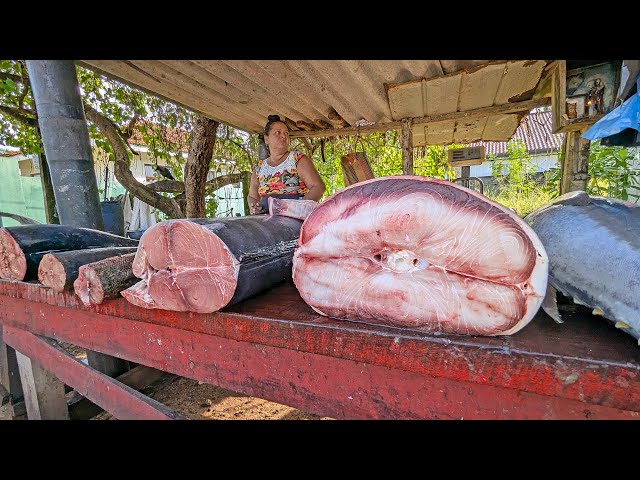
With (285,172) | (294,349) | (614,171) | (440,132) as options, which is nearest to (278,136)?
(285,172)

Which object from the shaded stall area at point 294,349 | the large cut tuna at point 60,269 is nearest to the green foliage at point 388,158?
the shaded stall area at point 294,349

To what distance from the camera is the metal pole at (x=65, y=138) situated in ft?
8.16

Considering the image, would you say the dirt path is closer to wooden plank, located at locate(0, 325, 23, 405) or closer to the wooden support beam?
wooden plank, located at locate(0, 325, 23, 405)

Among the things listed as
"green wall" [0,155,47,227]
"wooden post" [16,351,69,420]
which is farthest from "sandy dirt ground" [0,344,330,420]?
"green wall" [0,155,47,227]

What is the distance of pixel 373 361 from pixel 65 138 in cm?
286

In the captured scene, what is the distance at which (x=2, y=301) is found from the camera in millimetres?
1873

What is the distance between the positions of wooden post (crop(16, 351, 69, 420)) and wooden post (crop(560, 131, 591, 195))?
16.1ft

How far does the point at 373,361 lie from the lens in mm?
936

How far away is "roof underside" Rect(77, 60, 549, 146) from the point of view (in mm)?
3094

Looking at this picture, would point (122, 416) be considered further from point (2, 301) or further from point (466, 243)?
point (466, 243)

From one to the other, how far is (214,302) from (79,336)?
954mm

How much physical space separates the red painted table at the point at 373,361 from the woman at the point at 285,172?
2.00m

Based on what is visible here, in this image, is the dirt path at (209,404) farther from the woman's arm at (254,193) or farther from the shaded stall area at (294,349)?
the woman's arm at (254,193)
